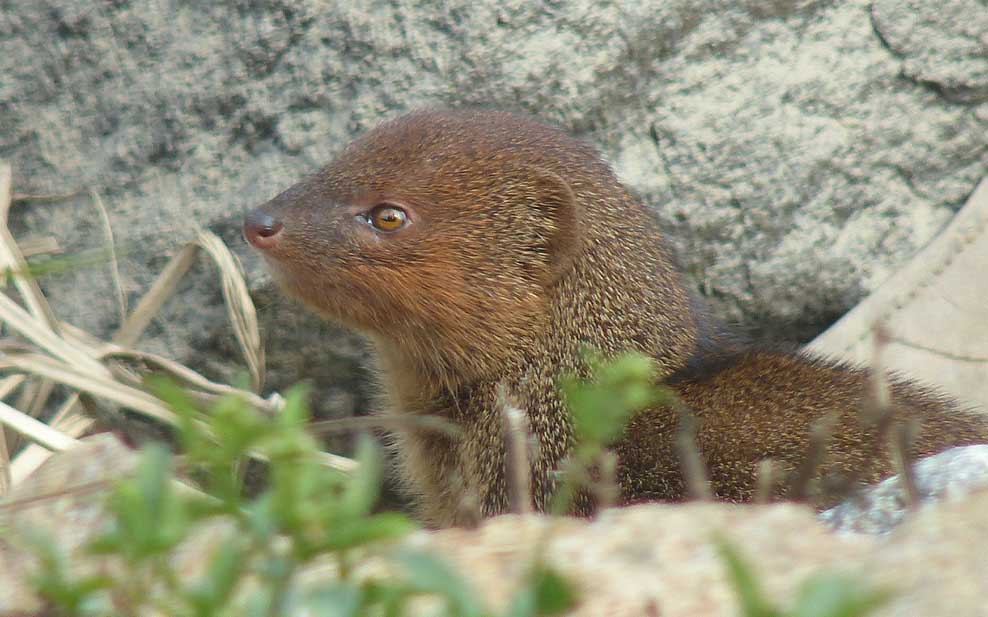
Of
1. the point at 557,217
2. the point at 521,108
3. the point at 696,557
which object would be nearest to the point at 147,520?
the point at 696,557

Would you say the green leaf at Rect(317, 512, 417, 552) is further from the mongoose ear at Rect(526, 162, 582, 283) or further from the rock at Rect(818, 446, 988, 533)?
the mongoose ear at Rect(526, 162, 582, 283)

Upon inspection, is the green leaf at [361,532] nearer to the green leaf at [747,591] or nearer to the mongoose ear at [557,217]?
the green leaf at [747,591]

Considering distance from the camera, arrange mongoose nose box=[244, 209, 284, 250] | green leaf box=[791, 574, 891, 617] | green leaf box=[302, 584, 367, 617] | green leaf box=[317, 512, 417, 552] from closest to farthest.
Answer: green leaf box=[791, 574, 891, 617], green leaf box=[302, 584, 367, 617], green leaf box=[317, 512, 417, 552], mongoose nose box=[244, 209, 284, 250]

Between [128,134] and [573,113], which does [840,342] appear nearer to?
[573,113]

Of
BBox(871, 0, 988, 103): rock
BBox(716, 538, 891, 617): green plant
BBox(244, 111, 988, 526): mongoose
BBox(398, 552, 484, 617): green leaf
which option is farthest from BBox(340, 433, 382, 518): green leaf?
BBox(871, 0, 988, 103): rock

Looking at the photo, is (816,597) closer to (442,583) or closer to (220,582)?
(442,583)

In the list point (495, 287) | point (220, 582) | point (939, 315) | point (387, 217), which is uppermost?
point (220, 582)

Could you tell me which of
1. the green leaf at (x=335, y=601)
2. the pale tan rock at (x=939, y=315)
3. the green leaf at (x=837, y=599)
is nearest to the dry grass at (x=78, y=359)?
the pale tan rock at (x=939, y=315)

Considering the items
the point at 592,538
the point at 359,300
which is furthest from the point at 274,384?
the point at 592,538
